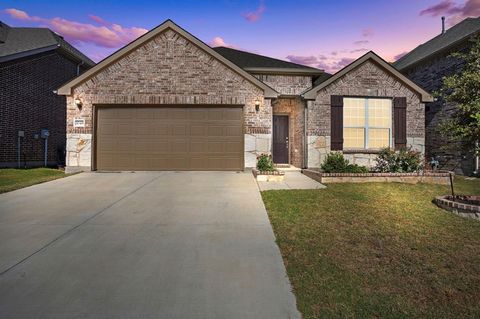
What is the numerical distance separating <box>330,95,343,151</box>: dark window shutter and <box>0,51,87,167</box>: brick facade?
14.7 m

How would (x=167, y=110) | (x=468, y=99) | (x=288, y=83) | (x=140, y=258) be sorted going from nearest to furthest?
(x=140, y=258), (x=468, y=99), (x=167, y=110), (x=288, y=83)

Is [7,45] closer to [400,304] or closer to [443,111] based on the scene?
[400,304]

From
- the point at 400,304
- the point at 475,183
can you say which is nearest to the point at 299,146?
the point at 475,183

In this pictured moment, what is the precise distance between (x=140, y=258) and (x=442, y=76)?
15.5 meters

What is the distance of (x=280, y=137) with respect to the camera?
14070 mm

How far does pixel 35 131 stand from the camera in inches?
599

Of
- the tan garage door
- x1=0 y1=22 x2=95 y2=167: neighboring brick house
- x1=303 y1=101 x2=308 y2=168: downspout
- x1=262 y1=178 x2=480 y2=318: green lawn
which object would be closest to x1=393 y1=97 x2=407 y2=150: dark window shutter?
x1=303 y1=101 x2=308 y2=168: downspout

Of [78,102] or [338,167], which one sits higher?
[78,102]

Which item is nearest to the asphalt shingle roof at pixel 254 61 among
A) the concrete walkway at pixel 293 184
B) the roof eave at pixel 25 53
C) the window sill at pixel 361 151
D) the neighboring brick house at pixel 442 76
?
the window sill at pixel 361 151

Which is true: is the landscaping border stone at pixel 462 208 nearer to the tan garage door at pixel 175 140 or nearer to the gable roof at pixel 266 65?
the tan garage door at pixel 175 140

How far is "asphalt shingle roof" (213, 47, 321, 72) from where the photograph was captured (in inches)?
555

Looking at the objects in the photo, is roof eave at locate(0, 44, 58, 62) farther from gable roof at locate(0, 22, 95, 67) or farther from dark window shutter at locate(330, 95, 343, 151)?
dark window shutter at locate(330, 95, 343, 151)

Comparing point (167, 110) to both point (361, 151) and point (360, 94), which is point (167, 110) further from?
point (361, 151)

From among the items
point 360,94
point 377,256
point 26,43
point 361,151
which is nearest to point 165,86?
point 360,94
